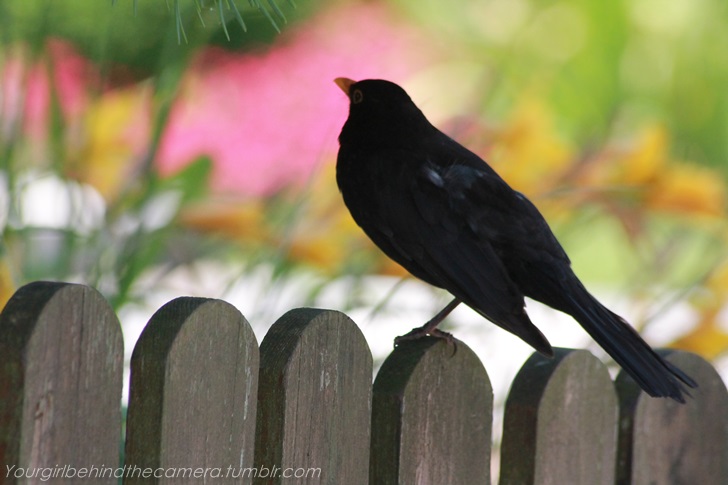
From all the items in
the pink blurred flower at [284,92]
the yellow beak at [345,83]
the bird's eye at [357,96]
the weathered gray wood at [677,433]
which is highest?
the pink blurred flower at [284,92]

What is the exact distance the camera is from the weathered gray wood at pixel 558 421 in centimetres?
171


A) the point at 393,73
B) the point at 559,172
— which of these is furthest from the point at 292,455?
the point at 393,73

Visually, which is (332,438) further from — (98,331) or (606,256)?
(606,256)

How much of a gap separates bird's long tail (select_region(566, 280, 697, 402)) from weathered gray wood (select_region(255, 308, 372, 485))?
1.50 ft

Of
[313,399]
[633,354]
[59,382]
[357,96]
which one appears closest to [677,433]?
[633,354]

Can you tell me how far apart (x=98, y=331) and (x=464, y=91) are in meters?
6.12

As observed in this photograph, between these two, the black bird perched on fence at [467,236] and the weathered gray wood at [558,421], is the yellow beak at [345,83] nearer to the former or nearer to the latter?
the black bird perched on fence at [467,236]

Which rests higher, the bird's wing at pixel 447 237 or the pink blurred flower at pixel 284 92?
the pink blurred flower at pixel 284 92

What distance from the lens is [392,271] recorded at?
102 inches

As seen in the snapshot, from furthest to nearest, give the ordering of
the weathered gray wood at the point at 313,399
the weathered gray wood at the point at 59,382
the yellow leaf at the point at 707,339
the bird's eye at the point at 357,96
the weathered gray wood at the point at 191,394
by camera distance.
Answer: the yellow leaf at the point at 707,339 < the bird's eye at the point at 357,96 < the weathered gray wood at the point at 313,399 < the weathered gray wood at the point at 191,394 < the weathered gray wood at the point at 59,382

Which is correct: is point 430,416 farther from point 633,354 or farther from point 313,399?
point 633,354

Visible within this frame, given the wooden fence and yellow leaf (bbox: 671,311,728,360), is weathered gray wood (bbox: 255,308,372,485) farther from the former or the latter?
yellow leaf (bbox: 671,311,728,360)

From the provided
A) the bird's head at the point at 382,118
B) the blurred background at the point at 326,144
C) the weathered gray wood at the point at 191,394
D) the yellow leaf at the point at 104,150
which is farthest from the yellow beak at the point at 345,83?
the weathered gray wood at the point at 191,394

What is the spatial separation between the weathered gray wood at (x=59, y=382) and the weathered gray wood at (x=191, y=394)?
0.12 ft
